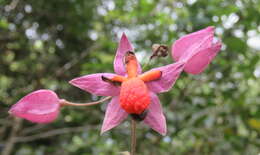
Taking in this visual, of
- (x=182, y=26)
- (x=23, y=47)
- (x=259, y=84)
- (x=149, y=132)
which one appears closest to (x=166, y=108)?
(x=149, y=132)

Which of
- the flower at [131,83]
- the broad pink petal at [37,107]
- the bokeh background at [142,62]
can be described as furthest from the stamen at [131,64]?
the bokeh background at [142,62]

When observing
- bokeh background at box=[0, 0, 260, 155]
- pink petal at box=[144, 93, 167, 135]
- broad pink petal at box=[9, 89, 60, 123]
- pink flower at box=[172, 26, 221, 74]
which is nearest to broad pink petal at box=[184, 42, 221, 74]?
pink flower at box=[172, 26, 221, 74]

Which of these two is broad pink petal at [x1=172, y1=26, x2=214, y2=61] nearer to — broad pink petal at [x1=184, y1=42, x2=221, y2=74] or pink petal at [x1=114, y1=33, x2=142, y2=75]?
broad pink petal at [x1=184, y1=42, x2=221, y2=74]

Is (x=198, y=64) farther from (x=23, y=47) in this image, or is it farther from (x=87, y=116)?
(x=23, y=47)

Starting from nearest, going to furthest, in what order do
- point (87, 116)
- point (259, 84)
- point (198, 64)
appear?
point (198, 64) → point (87, 116) → point (259, 84)

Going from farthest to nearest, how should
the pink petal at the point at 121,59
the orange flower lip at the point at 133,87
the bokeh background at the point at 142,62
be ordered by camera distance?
the bokeh background at the point at 142,62
the pink petal at the point at 121,59
the orange flower lip at the point at 133,87

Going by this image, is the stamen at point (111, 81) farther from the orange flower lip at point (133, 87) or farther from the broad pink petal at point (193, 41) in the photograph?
the broad pink petal at point (193, 41)
